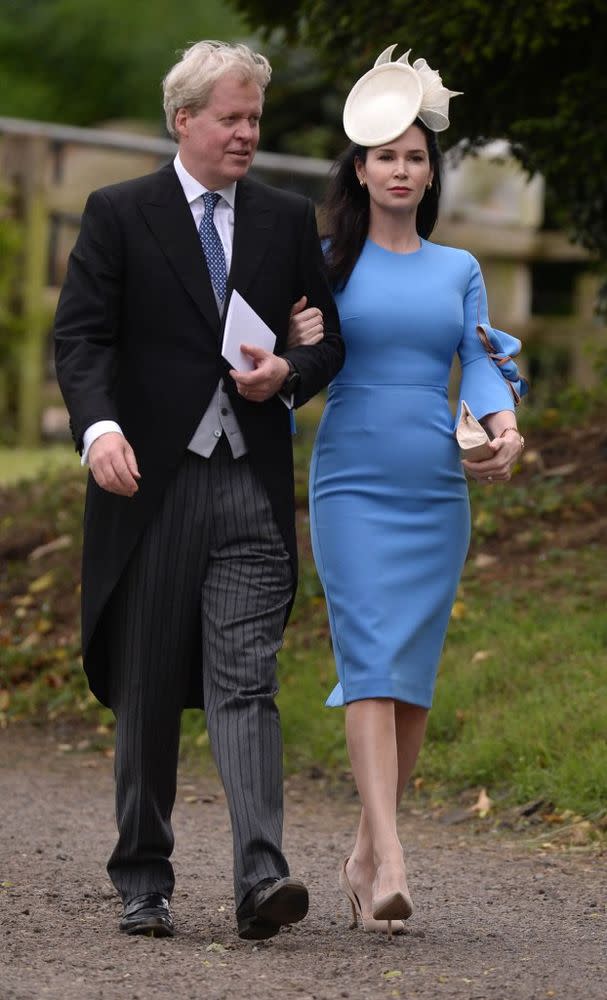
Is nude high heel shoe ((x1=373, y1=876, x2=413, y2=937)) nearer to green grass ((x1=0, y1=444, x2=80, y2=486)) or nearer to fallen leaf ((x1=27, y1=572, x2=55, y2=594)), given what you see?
fallen leaf ((x1=27, y1=572, x2=55, y2=594))

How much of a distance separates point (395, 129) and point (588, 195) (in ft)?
16.2

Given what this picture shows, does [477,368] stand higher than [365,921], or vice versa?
[477,368]

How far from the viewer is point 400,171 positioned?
5.21 metres

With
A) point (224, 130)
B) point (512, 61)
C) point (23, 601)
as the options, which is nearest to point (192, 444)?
point (224, 130)

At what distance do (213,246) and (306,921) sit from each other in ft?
5.80

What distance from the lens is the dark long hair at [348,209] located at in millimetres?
5293

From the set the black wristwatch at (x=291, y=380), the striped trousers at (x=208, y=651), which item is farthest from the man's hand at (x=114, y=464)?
the black wristwatch at (x=291, y=380)

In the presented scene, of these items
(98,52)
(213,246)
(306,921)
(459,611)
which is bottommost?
(306,921)

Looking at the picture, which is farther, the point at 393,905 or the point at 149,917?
the point at 149,917

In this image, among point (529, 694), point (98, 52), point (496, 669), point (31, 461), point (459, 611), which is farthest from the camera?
point (98, 52)

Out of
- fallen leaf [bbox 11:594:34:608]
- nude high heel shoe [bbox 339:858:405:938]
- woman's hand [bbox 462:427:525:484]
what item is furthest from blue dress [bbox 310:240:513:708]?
fallen leaf [bbox 11:594:34:608]

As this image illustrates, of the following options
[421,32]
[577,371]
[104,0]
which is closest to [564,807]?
[421,32]

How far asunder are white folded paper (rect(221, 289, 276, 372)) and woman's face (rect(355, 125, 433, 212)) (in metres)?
0.53

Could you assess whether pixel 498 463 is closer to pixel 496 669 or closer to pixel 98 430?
pixel 98 430
